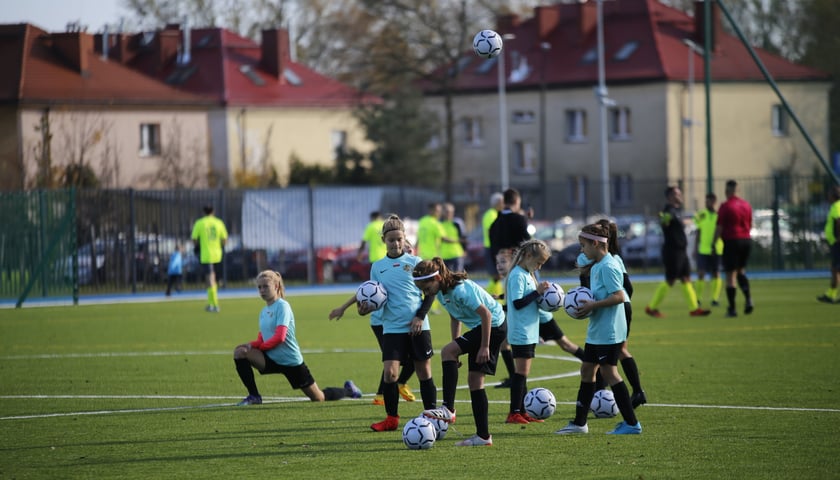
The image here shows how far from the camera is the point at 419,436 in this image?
9883mm

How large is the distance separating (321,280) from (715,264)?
16200 mm

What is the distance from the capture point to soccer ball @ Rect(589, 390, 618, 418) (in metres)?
11.4

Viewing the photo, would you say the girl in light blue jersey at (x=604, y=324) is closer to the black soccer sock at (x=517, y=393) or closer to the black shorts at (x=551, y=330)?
the black soccer sock at (x=517, y=393)

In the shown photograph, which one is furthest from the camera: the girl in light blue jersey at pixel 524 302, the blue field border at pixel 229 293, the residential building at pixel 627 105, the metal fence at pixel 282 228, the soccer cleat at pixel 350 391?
the residential building at pixel 627 105

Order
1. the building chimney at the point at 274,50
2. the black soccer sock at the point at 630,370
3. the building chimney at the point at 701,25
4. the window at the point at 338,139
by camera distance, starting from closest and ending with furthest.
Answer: the black soccer sock at the point at 630,370 → the building chimney at the point at 701,25 → the building chimney at the point at 274,50 → the window at the point at 338,139

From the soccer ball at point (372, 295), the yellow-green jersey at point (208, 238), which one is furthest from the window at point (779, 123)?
the soccer ball at point (372, 295)

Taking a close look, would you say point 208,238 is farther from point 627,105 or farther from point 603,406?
point 627,105

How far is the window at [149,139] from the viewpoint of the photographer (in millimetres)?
58906

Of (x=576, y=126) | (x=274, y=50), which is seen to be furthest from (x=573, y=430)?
(x=274, y=50)

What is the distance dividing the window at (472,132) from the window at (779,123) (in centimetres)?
1518

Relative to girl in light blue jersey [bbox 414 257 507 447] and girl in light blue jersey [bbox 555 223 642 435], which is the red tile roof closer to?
girl in light blue jersey [bbox 414 257 507 447]

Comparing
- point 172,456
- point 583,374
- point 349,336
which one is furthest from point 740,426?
point 349,336

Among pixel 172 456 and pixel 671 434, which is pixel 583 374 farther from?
pixel 172 456

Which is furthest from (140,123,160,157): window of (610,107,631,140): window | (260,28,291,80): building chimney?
(610,107,631,140): window
